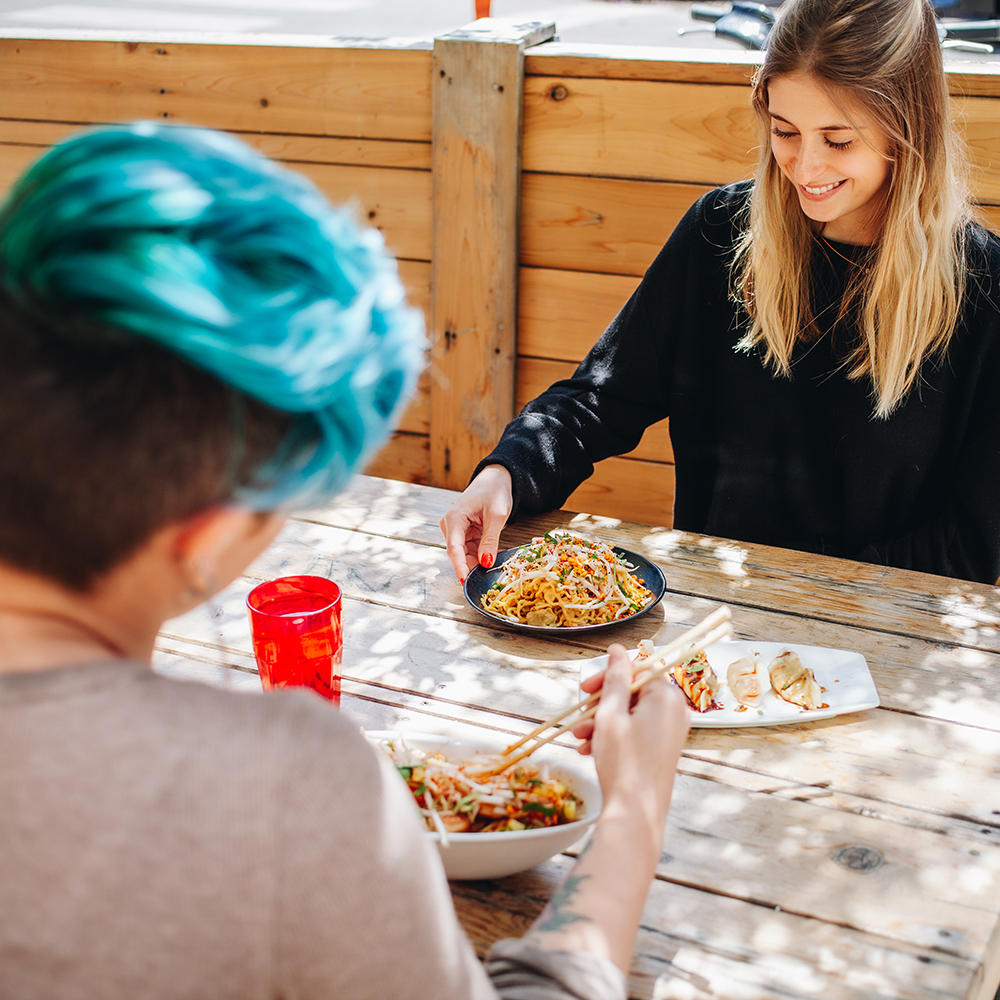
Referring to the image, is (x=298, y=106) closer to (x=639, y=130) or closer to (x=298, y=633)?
(x=639, y=130)

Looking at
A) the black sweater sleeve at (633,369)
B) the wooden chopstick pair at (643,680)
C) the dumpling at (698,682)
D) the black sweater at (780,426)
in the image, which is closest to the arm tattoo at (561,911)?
the wooden chopstick pair at (643,680)

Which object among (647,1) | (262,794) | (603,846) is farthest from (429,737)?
(647,1)

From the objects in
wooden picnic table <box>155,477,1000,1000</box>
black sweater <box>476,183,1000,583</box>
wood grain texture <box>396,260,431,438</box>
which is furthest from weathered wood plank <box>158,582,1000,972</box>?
wood grain texture <box>396,260,431,438</box>

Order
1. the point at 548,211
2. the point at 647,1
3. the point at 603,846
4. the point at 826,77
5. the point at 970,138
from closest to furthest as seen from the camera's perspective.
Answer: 1. the point at 603,846
2. the point at 826,77
3. the point at 970,138
4. the point at 548,211
5. the point at 647,1

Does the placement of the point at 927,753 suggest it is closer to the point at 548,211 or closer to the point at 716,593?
the point at 716,593

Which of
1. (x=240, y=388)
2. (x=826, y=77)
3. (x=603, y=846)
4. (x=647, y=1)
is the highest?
(x=647, y=1)

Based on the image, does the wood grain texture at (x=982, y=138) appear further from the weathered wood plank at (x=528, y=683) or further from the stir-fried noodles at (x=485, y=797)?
the stir-fried noodles at (x=485, y=797)

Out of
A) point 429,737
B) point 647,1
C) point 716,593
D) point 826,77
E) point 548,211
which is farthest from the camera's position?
point 647,1

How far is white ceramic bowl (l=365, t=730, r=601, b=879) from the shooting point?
3.34ft

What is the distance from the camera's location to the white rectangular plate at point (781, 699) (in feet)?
4.38

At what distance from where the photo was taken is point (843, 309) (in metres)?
2.05

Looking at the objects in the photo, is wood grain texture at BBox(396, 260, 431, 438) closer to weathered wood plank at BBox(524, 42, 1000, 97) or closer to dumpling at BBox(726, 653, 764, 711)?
weathered wood plank at BBox(524, 42, 1000, 97)

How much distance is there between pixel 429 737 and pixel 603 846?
12.2 inches

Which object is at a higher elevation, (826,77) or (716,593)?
(826,77)
